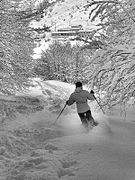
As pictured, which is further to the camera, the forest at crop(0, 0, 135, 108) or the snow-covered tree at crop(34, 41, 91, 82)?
the snow-covered tree at crop(34, 41, 91, 82)

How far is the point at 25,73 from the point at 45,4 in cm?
995

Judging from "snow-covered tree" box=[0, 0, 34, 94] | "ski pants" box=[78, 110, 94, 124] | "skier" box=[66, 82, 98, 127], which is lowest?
"ski pants" box=[78, 110, 94, 124]

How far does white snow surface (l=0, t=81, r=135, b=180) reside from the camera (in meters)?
5.48

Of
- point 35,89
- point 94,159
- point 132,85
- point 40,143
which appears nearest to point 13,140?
point 40,143

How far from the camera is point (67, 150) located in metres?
6.97

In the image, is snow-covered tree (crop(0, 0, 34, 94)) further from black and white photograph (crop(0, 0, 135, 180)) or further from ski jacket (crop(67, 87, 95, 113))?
ski jacket (crop(67, 87, 95, 113))

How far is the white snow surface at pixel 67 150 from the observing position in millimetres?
5484

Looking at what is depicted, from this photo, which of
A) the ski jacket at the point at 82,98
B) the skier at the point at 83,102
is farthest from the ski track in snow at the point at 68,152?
the ski jacket at the point at 82,98

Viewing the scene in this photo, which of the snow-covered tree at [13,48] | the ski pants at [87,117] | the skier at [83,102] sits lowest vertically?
the ski pants at [87,117]

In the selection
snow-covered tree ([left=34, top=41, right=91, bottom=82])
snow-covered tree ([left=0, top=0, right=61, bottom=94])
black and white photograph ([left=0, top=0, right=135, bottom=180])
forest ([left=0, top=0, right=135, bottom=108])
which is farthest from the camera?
snow-covered tree ([left=34, top=41, right=91, bottom=82])

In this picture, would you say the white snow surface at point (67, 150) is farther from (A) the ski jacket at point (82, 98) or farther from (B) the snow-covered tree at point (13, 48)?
(B) the snow-covered tree at point (13, 48)

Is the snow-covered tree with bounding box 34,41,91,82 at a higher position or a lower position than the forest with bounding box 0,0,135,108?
lower

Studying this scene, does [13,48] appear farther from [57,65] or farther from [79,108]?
[57,65]

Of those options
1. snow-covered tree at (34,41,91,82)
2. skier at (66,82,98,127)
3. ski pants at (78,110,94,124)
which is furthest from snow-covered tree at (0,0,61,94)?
snow-covered tree at (34,41,91,82)
